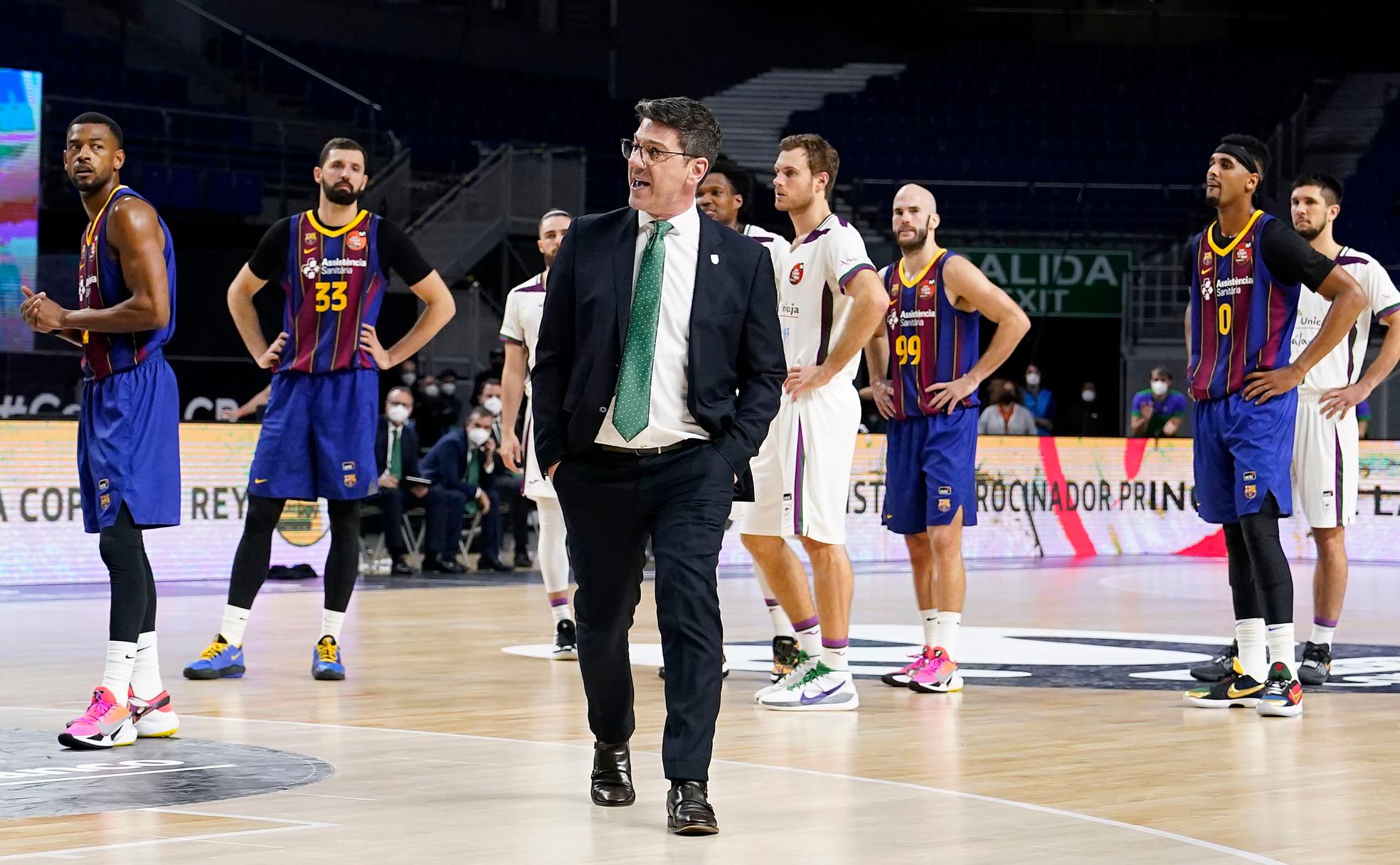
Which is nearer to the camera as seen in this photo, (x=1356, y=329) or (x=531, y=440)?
(x=1356, y=329)

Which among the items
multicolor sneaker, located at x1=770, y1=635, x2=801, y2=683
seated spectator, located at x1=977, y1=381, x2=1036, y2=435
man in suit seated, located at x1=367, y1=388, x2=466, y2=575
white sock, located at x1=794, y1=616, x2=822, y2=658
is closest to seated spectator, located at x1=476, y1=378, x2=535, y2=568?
man in suit seated, located at x1=367, y1=388, x2=466, y2=575

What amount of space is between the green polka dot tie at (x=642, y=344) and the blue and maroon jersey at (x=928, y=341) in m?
3.35

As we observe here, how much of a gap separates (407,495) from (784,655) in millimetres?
7800

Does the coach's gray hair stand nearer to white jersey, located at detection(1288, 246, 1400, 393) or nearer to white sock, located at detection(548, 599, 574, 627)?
white sock, located at detection(548, 599, 574, 627)

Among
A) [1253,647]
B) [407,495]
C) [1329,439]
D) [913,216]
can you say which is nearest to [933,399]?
[913,216]

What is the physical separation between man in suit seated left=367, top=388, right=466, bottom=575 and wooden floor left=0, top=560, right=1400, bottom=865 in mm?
4852

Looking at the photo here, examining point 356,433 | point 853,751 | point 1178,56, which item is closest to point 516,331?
point 356,433

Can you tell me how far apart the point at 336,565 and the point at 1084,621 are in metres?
4.90

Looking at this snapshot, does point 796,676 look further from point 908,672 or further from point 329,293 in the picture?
point 329,293

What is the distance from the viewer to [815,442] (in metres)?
7.11

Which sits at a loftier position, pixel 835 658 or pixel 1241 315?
pixel 1241 315

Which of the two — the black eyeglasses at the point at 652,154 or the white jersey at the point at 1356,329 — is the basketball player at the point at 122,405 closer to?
the black eyeglasses at the point at 652,154

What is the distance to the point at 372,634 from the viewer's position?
9.74m

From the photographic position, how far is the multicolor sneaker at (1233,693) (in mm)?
7047
